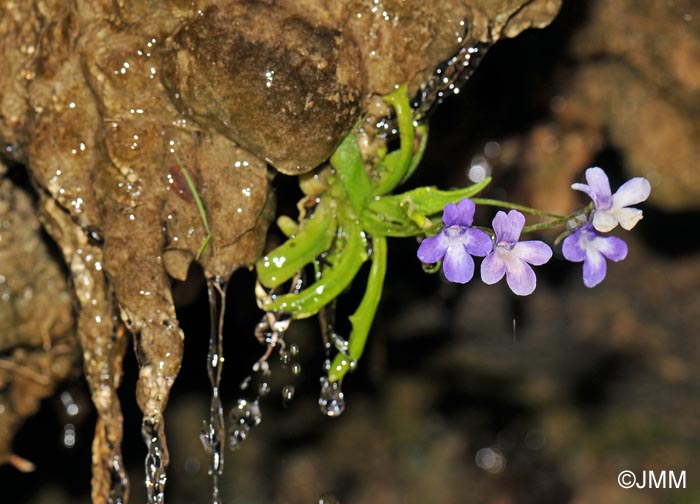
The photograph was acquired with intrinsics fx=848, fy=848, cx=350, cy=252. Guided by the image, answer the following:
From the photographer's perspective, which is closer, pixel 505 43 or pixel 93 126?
pixel 93 126

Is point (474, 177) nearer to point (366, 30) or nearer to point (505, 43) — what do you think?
point (505, 43)

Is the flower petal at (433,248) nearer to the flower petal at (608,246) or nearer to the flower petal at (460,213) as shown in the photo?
the flower petal at (460,213)

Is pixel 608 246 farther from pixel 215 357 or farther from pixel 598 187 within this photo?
pixel 215 357

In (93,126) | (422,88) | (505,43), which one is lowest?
(505,43)

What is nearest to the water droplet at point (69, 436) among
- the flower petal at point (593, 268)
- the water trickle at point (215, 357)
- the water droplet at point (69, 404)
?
the water droplet at point (69, 404)

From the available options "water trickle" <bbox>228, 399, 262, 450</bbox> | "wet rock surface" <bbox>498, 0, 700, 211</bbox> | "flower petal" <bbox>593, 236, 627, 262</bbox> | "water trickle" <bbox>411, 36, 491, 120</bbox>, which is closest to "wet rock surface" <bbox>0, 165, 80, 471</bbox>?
"water trickle" <bbox>228, 399, 262, 450</bbox>

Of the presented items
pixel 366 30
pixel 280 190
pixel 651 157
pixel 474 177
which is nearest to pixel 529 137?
pixel 474 177

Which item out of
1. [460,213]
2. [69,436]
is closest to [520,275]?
[460,213]
